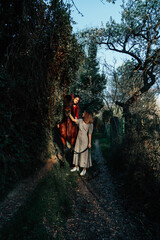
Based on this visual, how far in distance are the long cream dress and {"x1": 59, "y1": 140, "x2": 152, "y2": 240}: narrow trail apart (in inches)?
42.5

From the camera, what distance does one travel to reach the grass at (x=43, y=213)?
8.64 ft

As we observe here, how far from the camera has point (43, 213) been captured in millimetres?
3271

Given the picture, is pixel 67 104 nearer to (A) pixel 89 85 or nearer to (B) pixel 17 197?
(B) pixel 17 197

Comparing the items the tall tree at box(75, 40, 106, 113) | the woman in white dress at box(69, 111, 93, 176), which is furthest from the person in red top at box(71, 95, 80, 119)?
the tall tree at box(75, 40, 106, 113)

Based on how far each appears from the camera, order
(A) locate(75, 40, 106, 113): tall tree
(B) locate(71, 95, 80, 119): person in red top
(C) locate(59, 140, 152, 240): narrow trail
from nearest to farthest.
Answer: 1. (C) locate(59, 140, 152, 240): narrow trail
2. (B) locate(71, 95, 80, 119): person in red top
3. (A) locate(75, 40, 106, 113): tall tree

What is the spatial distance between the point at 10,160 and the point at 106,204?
2852 millimetres

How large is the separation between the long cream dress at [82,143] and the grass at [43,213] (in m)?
1.38

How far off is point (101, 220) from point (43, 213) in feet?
4.52

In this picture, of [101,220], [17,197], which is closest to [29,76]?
[17,197]

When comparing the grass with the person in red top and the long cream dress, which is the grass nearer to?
the long cream dress

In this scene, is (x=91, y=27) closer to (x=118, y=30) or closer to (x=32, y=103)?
(x=118, y=30)

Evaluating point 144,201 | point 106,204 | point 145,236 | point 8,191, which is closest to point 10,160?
point 8,191

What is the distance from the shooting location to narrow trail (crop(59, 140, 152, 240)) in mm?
3219

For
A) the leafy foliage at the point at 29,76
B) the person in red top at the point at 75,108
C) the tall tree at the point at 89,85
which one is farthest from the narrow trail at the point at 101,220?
the tall tree at the point at 89,85
